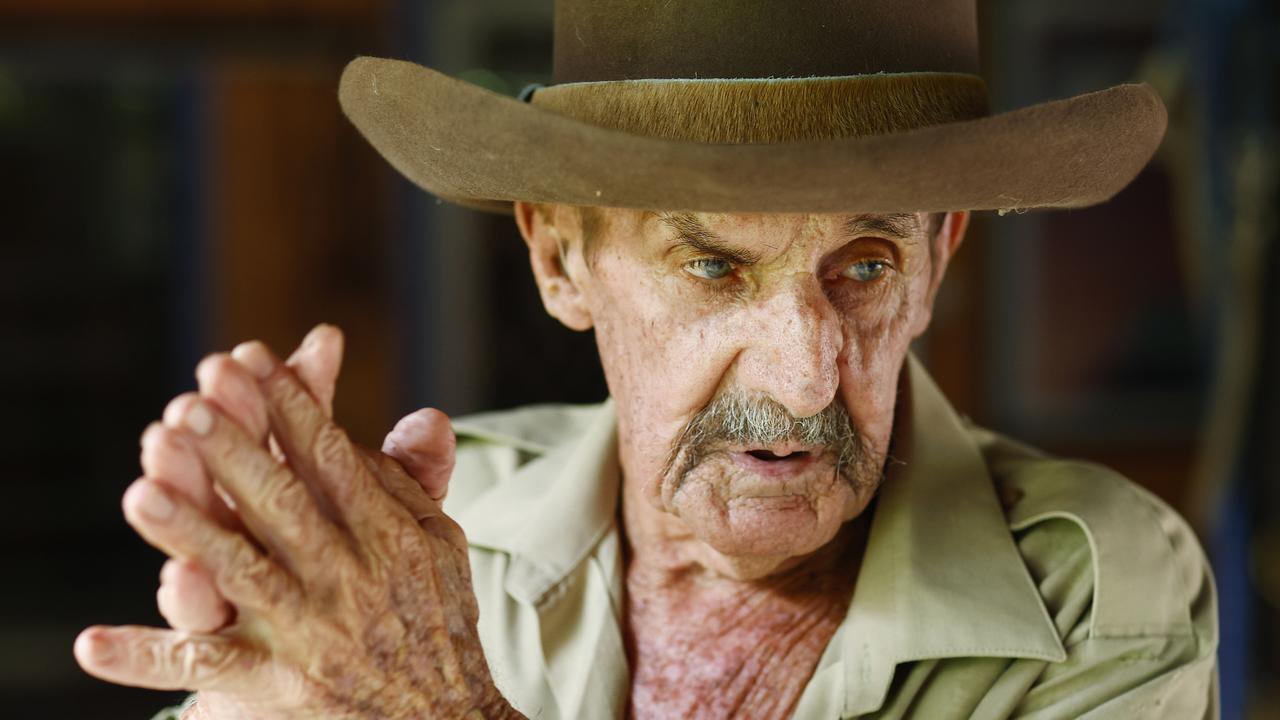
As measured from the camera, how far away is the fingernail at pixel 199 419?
1133 mm

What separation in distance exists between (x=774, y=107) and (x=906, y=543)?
60cm

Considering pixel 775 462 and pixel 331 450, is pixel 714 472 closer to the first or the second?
pixel 775 462

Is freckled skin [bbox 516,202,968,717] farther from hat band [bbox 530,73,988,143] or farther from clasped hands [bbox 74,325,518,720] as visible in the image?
clasped hands [bbox 74,325,518,720]

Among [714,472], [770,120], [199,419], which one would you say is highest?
[770,120]

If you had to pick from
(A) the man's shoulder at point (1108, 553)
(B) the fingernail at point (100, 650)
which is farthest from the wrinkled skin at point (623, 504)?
(A) the man's shoulder at point (1108, 553)

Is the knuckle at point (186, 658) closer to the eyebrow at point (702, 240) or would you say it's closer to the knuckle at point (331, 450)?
the knuckle at point (331, 450)

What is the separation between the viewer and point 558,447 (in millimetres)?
2143

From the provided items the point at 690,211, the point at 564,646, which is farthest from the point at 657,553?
the point at 690,211

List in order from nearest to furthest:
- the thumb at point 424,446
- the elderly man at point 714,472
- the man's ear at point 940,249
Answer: the elderly man at point 714,472
the thumb at point 424,446
the man's ear at point 940,249

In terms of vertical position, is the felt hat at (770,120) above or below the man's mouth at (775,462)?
above

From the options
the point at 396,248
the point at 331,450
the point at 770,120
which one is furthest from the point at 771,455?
the point at 396,248

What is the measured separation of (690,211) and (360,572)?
1.67 ft

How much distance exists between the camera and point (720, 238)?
1464 millimetres

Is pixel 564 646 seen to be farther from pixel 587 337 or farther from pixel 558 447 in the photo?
pixel 587 337
